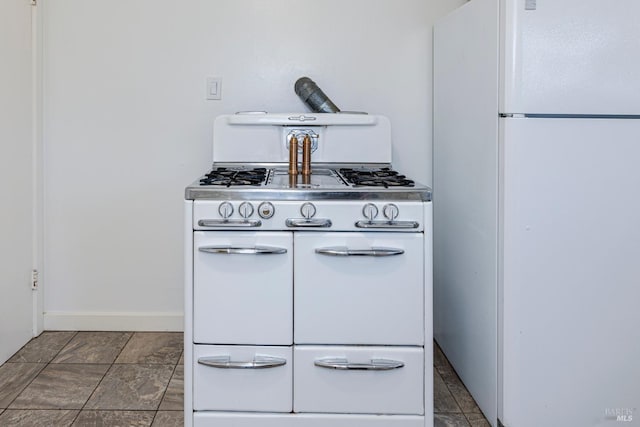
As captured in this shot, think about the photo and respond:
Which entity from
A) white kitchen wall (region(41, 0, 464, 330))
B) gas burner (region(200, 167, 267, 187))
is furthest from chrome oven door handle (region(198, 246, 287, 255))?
white kitchen wall (region(41, 0, 464, 330))

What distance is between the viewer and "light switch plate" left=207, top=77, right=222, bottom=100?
2598mm

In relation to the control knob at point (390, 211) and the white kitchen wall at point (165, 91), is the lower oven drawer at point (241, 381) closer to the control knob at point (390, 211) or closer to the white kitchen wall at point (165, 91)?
the control knob at point (390, 211)

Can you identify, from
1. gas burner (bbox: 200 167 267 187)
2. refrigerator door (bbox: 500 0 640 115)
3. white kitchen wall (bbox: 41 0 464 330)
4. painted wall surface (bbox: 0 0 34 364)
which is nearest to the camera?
refrigerator door (bbox: 500 0 640 115)

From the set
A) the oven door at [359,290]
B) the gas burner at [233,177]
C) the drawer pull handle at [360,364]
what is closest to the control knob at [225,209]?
the gas burner at [233,177]

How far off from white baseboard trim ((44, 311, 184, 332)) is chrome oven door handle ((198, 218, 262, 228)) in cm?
117

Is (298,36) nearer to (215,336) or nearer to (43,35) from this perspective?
(43,35)

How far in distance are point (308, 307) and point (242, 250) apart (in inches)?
11.0

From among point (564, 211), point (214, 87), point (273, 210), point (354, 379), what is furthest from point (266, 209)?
point (214, 87)

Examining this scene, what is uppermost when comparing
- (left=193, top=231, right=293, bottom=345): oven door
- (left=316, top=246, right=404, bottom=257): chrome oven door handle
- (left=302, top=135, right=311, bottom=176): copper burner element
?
(left=302, top=135, right=311, bottom=176): copper burner element

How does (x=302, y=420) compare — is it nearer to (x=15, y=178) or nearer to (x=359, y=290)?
(x=359, y=290)

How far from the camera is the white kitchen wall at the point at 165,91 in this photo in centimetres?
258

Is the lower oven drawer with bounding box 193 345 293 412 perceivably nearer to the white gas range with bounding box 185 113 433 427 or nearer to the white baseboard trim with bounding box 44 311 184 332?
the white gas range with bounding box 185 113 433 427

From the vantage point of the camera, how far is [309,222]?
1663mm

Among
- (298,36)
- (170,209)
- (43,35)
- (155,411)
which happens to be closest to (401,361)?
(155,411)
